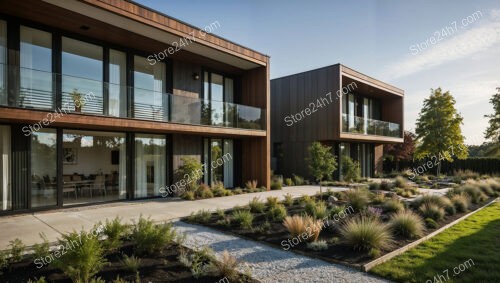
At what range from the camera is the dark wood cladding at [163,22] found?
9719mm

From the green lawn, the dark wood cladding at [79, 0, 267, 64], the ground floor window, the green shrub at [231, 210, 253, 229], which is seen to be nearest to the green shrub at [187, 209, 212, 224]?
the green shrub at [231, 210, 253, 229]

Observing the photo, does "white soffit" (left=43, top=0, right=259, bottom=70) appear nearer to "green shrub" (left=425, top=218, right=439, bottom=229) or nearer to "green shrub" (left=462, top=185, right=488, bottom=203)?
"green shrub" (left=425, top=218, right=439, bottom=229)

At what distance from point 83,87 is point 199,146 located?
20.5ft

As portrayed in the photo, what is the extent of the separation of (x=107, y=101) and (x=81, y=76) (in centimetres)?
171

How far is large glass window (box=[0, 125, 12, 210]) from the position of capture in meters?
9.27

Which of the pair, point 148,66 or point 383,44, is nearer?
point 383,44

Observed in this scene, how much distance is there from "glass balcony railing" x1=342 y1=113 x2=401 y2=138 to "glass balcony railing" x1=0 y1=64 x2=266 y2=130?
8.70m

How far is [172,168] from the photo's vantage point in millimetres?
13703

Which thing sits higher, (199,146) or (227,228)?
(199,146)

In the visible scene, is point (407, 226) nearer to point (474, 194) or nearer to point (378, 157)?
point (474, 194)

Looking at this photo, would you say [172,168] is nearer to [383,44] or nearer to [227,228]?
[227,228]

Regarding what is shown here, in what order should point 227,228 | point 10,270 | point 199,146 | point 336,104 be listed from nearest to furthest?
point 10,270 → point 227,228 → point 199,146 → point 336,104

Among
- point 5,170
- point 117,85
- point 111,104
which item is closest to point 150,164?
point 111,104

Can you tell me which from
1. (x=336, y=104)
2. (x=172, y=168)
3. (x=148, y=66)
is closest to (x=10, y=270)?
(x=172, y=168)
